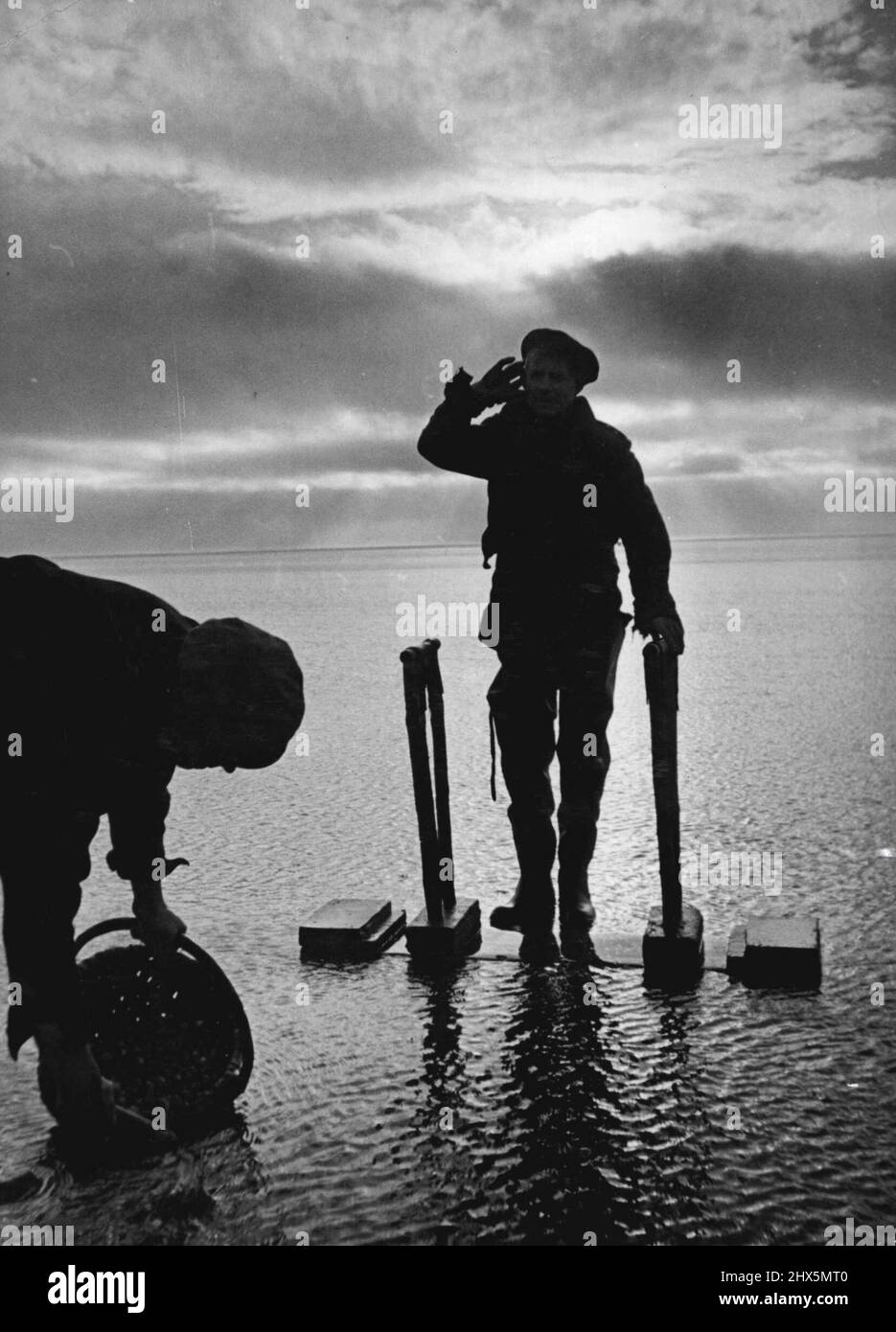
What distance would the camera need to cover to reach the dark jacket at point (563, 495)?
5.06 m

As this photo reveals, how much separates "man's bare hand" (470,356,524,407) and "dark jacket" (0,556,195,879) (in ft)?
6.33

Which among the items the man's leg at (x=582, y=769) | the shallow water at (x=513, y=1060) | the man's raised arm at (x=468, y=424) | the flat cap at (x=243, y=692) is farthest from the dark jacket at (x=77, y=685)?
the man's leg at (x=582, y=769)

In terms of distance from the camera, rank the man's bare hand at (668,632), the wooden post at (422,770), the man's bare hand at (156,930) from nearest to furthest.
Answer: the man's bare hand at (156,930) < the man's bare hand at (668,632) < the wooden post at (422,770)

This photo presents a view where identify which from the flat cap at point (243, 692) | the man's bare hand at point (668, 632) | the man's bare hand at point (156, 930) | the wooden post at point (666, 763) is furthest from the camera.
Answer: the man's bare hand at point (668, 632)

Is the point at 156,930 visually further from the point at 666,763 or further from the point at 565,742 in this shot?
the point at 565,742

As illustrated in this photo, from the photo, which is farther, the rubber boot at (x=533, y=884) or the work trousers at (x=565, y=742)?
the work trousers at (x=565, y=742)

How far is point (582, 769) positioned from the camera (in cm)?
510

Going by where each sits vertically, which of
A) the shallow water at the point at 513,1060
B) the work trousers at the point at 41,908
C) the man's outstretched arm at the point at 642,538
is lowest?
the shallow water at the point at 513,1060

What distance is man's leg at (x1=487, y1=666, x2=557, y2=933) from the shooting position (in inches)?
197

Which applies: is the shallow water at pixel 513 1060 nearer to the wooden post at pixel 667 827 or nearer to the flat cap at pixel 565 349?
the wooden post at pixel 667 827

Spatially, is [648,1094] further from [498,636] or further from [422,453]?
[422,453]

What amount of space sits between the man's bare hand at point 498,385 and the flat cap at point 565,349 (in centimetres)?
11

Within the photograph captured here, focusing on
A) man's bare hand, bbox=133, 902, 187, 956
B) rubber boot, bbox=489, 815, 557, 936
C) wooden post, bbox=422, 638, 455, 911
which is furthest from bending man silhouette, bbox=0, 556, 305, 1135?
rubber boot, bbox=489, 815, 557, 936
